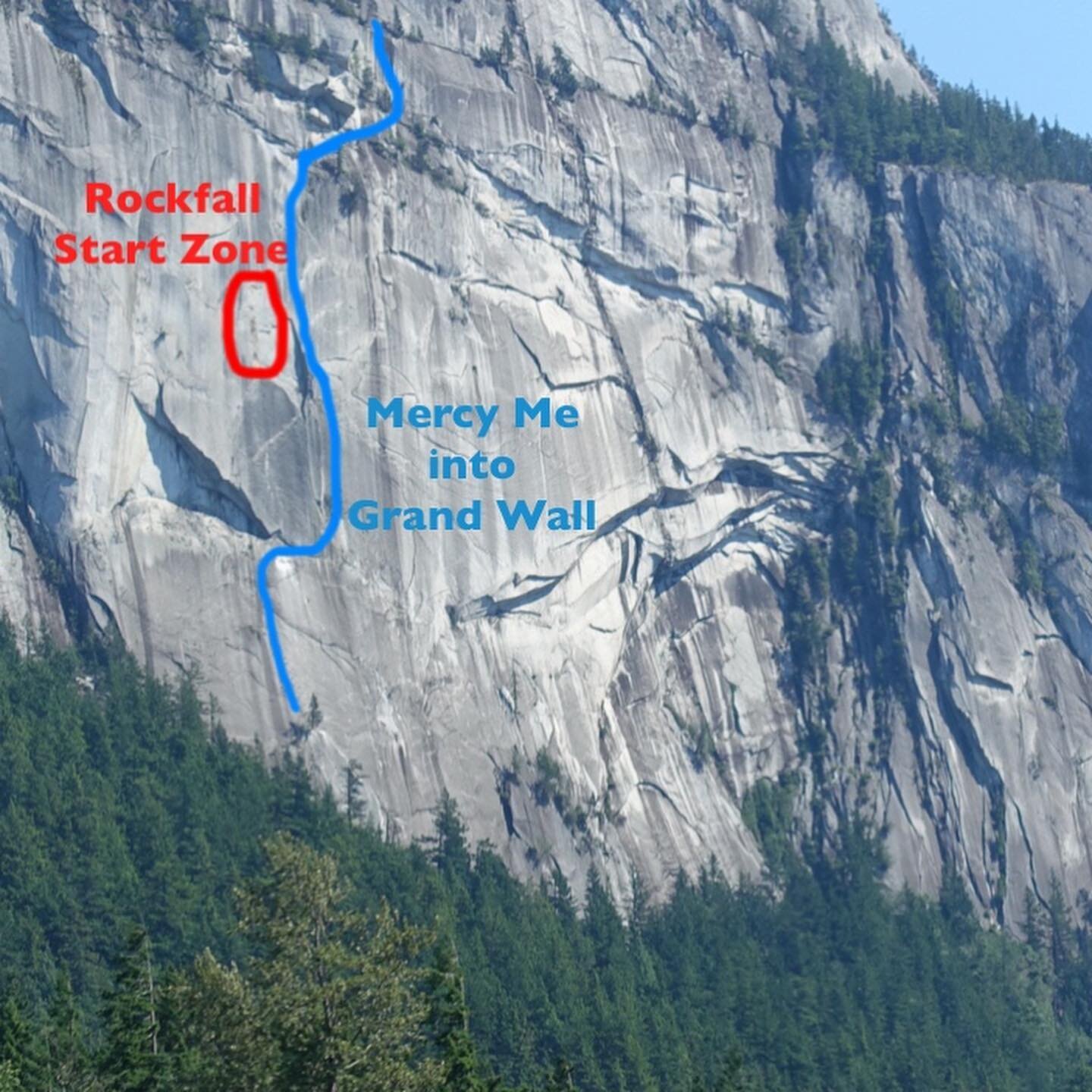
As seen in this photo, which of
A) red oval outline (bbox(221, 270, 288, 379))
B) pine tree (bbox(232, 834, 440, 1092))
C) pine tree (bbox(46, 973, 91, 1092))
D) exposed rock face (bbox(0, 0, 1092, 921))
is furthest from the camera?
red oval outline (bbox(221, 270, 288, 379))

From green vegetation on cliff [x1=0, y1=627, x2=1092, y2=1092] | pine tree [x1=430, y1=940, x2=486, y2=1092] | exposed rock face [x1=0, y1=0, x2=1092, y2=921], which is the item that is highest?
exposed rock face [x1=0, y1=0, x2=1092, y2=921]

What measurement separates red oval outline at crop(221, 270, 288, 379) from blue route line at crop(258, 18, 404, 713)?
53 centimetres

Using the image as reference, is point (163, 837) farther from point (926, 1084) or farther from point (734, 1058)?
point (926, 1084)

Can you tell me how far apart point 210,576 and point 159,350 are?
7475mm

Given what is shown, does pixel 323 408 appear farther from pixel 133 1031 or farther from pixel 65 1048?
pixel 133 1031

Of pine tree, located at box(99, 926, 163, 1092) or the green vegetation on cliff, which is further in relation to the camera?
the green vegetation on cliff

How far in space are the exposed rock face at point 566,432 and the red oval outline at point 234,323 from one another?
428 mm

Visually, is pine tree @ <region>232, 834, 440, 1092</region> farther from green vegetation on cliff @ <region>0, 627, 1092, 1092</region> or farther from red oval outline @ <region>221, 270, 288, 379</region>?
red oval outline @ <region>221, 270, 288, 379</region>

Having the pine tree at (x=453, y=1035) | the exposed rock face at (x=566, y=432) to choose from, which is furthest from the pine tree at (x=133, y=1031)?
the exposed rock face at (x=566, y=432)

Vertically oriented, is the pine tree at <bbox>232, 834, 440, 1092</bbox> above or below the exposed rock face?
below

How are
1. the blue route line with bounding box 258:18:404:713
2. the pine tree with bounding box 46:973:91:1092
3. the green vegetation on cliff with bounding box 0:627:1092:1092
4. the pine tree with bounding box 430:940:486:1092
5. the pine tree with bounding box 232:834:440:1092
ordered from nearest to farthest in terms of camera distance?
1. the pine tree with bounding box 232:834:440:1092
2. the pine tree with bounding box 430:940:486:1092
3. the pine tree with bounding box 46:973:91:1092
4. the green vegetation on cliff with bounding box 0:627:1092:1092
5. the blue route line with bounding box 258:18:404:713

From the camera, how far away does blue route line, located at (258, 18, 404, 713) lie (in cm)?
8788

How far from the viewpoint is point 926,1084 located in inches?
3317

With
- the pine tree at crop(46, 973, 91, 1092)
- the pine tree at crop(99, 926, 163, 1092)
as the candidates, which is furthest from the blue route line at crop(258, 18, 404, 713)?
the pine tree at crop(99, 926, 163, 1092)
